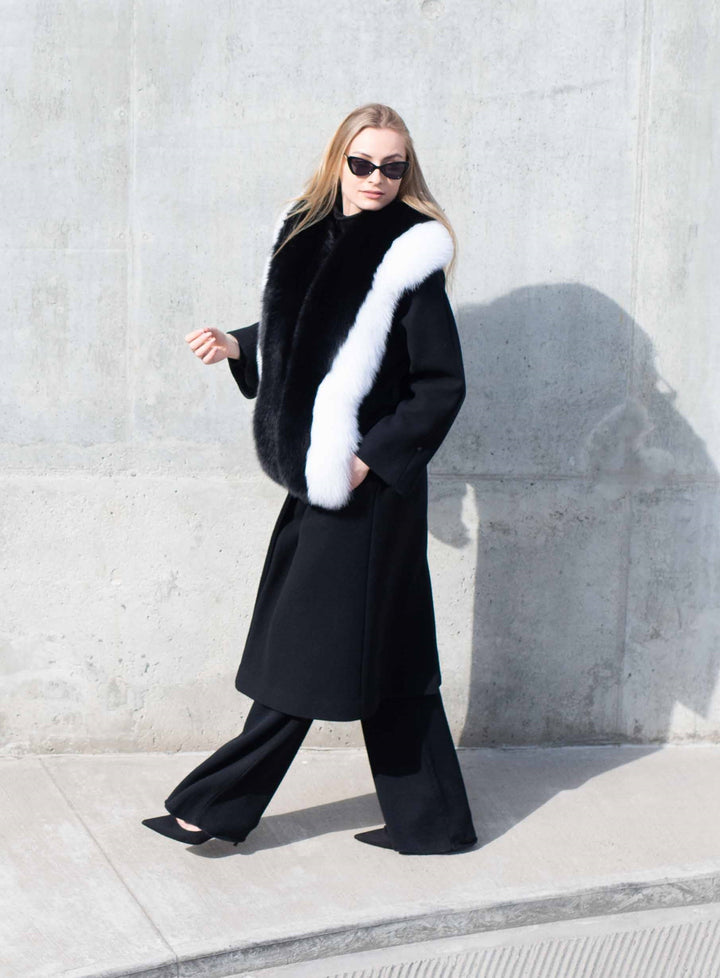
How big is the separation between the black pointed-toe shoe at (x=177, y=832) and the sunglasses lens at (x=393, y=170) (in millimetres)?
1747

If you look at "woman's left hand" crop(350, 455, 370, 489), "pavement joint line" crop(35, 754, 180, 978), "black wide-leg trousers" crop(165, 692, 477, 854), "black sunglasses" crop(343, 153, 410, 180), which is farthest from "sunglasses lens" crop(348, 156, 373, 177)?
"pavement joint line" crop(35, 754, 180, 978)

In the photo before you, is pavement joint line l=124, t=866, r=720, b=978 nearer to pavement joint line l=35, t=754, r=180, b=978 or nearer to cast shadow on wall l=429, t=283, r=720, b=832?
pavement joint line l=35, t=754, r=180, b=978

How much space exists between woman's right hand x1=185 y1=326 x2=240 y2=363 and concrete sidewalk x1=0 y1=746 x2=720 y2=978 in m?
1.33

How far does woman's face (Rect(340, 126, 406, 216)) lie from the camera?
2.87 metres

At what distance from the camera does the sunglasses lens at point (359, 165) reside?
285 cm

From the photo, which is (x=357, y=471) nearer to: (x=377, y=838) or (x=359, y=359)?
(x=359, y=359)

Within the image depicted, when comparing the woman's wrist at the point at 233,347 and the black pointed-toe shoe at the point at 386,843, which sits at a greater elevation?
the woman's wrist at the point at 233,347

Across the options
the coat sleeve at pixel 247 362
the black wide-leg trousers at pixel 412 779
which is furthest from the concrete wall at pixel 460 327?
the black wide-leg trousers at pixel 412 779

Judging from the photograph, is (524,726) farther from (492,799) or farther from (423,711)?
(423,711)

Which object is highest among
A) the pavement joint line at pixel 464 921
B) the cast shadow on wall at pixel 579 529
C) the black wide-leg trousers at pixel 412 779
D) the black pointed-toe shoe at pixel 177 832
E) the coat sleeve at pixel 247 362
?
the coat sleeve at pixel 247 362

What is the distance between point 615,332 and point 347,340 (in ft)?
4.47

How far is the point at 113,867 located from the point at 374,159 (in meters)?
1.94

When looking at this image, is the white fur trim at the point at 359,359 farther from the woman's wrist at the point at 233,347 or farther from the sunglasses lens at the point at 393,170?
the woman's wrist at the point at 233,347

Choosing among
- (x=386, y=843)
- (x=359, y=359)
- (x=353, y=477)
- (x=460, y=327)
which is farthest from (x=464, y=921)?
(x=460, y=327)
